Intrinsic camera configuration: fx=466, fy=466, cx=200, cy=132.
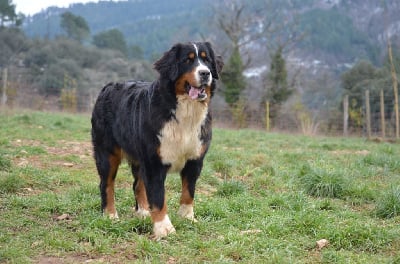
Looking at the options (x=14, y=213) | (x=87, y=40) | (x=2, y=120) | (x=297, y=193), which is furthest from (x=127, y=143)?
(x=87, y=40)

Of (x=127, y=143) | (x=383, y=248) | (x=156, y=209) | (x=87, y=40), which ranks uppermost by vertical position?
(x=87, y=40)

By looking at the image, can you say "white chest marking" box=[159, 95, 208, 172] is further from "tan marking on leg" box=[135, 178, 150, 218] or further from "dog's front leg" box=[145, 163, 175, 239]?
"tan marking on leg" box=[135, 178, 150, 218]

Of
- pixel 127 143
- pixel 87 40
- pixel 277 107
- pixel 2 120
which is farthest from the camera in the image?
pixel 87 40

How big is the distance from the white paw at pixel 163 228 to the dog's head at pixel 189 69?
121 centimetres

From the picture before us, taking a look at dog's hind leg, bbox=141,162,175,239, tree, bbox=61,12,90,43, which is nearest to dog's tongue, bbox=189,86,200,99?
dog's hind leg, bbox=141,162,175,239

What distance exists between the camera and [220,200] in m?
5.76

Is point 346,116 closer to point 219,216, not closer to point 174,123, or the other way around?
point 219,216

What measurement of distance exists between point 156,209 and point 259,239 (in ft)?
3.32

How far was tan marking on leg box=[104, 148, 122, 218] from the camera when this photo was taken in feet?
16.8

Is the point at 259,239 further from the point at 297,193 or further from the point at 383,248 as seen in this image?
the point at 297,193

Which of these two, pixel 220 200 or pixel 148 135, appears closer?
pixel 148 135

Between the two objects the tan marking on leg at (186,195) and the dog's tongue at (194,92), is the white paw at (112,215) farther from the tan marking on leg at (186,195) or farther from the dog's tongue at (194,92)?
the dog's tongue at (194,92)

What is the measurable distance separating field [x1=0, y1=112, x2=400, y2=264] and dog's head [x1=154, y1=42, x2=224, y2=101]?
132 centimetres

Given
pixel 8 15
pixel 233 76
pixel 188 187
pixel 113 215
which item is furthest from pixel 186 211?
pixel 8 15
